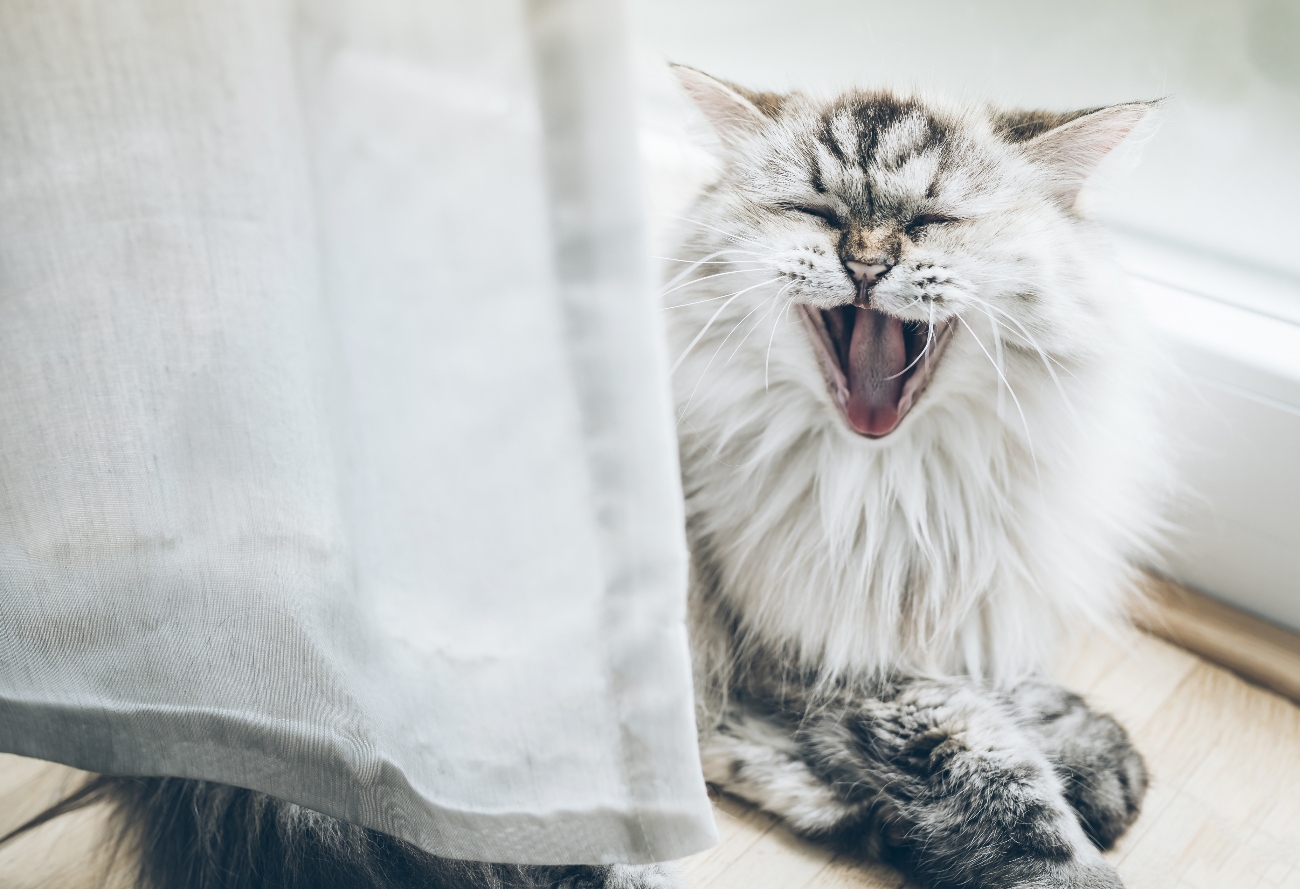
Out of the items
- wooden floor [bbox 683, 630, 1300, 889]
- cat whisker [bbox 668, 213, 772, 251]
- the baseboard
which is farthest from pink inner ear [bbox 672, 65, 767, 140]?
the baseboard

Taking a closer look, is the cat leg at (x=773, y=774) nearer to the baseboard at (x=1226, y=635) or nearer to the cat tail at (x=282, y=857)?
the cat tail at (x=282, y=857)

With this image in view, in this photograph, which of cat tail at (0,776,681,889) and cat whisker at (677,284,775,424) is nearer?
cat tail at (0,776,681,889)

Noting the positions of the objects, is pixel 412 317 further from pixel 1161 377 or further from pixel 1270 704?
pixel 1270 704

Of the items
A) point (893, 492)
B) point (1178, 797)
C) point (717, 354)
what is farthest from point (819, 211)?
point (1178, 797)

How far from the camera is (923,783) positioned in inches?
35.4

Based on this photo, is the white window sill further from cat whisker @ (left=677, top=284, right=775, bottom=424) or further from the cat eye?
cat whisker @ (left=677, top=284, right=775, bottom=424)

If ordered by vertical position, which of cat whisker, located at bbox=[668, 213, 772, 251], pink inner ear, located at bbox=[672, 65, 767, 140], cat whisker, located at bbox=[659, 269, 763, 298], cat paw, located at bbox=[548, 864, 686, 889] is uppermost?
pink inner ear, located at bbox=[672, 65, 767, 140]

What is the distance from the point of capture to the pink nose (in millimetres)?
852

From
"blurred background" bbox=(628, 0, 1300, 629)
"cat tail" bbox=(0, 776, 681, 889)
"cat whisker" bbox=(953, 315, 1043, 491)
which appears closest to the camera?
"cat tail" bbox=(0, 776, 681, 889)

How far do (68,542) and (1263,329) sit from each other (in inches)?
52.1

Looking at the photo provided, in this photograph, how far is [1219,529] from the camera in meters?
1.23

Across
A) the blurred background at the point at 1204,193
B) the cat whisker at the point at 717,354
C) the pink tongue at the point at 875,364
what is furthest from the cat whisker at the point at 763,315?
the blurred background at the point at 1204,193

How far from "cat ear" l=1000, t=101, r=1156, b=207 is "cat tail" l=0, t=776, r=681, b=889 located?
2.55 ft

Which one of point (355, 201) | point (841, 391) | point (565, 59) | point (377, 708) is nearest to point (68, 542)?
point (377, 708)
